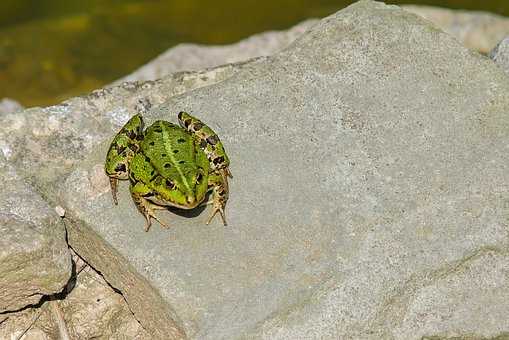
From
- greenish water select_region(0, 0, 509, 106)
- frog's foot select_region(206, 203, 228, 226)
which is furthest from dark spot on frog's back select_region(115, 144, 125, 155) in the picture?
greenish water select_region(0, 0, 509, 106)

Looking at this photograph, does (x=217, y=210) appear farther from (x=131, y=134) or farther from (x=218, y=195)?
(x=131, y=134)

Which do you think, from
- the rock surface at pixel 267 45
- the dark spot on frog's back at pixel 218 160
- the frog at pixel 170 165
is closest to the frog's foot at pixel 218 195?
the frog at pixel 170 165

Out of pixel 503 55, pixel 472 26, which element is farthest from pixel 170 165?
pixel 472 26

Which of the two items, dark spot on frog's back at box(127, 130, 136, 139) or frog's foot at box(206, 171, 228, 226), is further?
dark spot on frog's back at box(127, 130, 136, 139)

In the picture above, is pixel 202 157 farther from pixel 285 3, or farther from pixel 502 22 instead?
pixel 285 3

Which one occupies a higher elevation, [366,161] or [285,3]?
[366,161]

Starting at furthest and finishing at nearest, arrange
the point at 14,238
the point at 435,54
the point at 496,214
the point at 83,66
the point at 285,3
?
the point at 285,3 < the point at 83,66 < the point at 435,54 < the point at 496,214 < the point at 14,238

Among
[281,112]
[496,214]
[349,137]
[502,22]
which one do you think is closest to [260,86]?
[281,112]

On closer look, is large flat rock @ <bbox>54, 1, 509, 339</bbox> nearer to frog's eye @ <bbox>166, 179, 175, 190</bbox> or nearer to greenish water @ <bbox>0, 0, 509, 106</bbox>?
frog's eye @ <bbox>166, 179, 175, 190</bbox>

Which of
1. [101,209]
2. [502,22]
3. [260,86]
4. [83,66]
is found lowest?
[83,66]
